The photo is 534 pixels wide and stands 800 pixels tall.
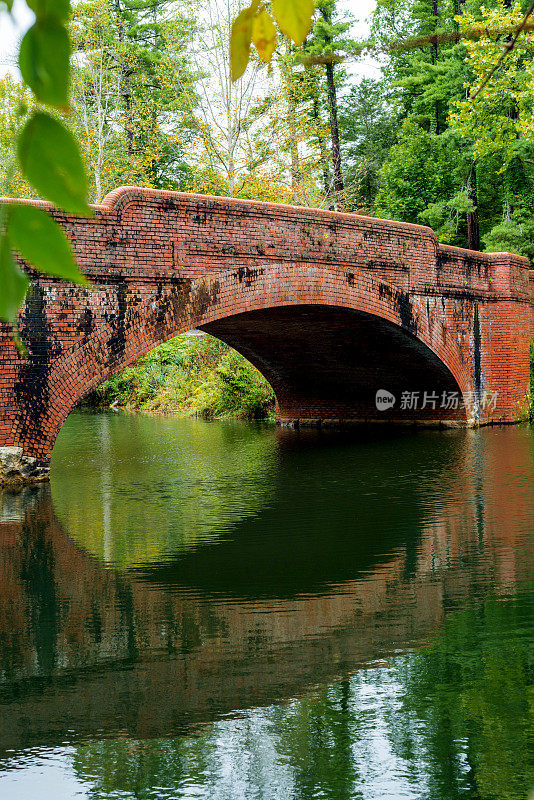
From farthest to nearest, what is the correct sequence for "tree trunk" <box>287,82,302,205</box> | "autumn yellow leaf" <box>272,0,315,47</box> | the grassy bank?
the grassy bank → "tree trunk" <box>287,82,302,205</box> → "autumn yellow leaf" <box>272,0,315,47</box>

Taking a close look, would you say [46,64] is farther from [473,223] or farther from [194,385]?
[194,385]

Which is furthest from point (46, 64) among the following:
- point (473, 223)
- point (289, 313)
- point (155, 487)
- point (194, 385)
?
point (194, 385)

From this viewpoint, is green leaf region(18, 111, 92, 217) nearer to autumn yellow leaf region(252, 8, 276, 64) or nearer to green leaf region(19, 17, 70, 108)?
green leaf region(19, 17, 70, 108)

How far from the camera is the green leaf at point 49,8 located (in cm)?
67

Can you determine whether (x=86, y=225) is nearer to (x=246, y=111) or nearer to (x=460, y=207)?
(x=246, y=111)

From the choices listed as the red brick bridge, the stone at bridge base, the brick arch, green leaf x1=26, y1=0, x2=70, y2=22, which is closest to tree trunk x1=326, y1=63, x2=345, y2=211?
the red brick bridge

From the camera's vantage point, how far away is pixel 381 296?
13.6m

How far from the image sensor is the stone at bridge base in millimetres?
9789

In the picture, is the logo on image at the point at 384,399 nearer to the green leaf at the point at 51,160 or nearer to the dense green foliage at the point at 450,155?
the dense green foliage at the point at 450,155

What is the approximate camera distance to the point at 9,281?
643mm

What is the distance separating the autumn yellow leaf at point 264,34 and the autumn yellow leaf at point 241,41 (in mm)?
13

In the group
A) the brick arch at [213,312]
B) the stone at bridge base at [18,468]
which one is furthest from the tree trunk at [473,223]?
the stone at bridge base at [18,468]

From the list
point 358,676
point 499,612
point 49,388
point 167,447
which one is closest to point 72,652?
point 358,676

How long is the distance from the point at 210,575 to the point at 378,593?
1272 millimetres
